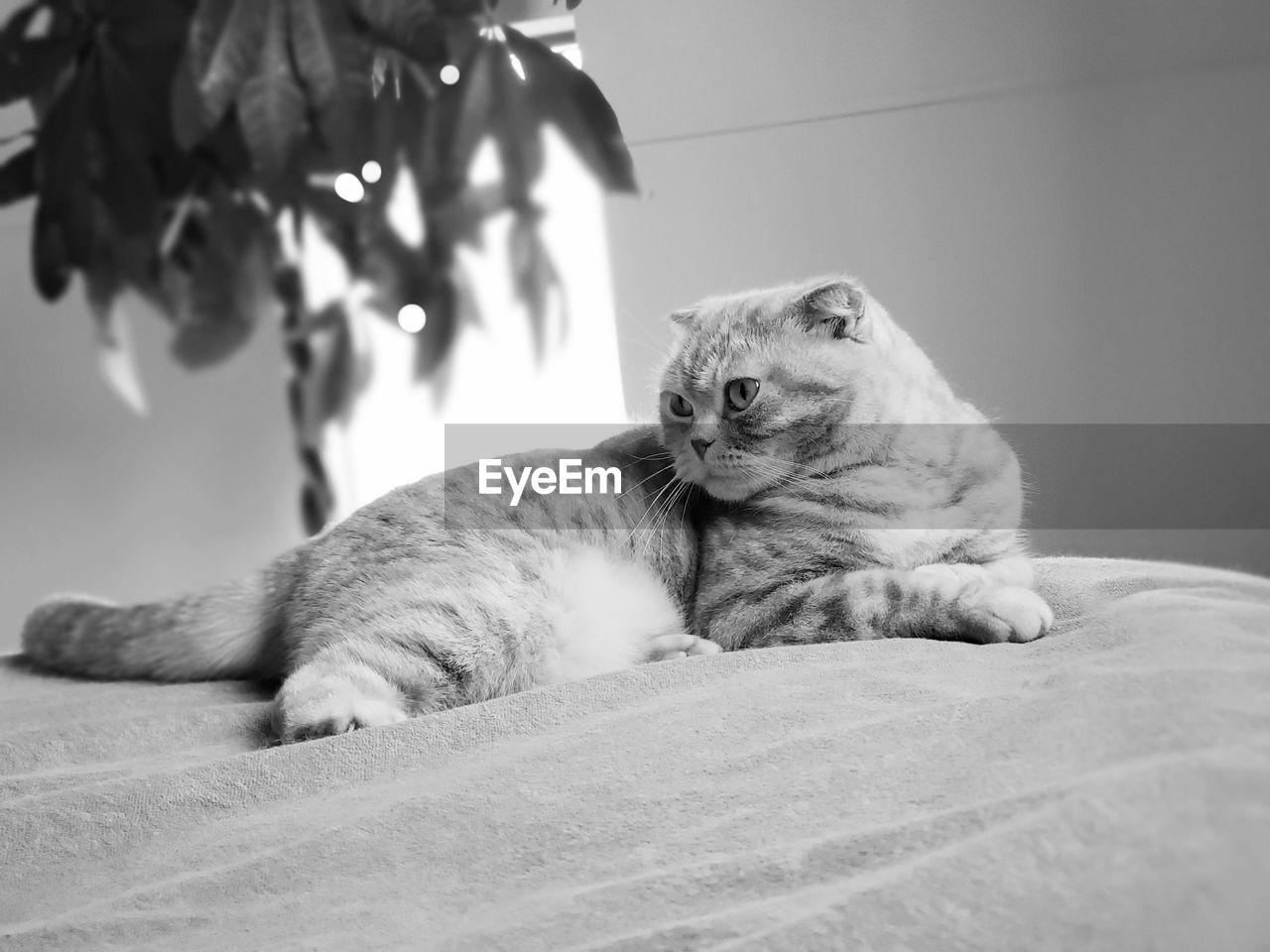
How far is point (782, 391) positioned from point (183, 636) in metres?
0.77

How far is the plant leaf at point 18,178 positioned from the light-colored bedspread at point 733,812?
1.23 metres

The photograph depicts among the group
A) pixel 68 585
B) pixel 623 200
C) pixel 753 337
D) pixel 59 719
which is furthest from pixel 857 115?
pixel 68 585

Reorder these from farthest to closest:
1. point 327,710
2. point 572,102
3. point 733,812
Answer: point 572,102 → point 327,710 → point 733,812

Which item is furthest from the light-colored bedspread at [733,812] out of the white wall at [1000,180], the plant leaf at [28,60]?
the plant leaf at [28,60]

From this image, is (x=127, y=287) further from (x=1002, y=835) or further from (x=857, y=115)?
(x=1002, y=835)

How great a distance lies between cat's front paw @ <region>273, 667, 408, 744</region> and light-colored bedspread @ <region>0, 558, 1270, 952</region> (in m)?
0.06

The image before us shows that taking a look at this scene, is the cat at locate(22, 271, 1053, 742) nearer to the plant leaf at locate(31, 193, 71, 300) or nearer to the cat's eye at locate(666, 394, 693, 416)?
the cat's eye at locate(666, 394, 693, 416)

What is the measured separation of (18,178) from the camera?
1859 millimetres

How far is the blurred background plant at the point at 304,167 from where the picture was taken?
69.2 inches

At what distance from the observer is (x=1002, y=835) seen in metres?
0.51

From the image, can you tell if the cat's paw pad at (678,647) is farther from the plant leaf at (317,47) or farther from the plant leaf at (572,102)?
the plant leaf at (317,47)

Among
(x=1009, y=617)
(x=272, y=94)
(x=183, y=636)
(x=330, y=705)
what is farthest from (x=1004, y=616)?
(x=272, y=94)

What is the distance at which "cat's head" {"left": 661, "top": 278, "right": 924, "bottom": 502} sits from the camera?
48.4 inches

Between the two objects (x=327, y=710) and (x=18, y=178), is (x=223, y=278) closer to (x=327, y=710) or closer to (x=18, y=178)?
(x=18, y=178)
